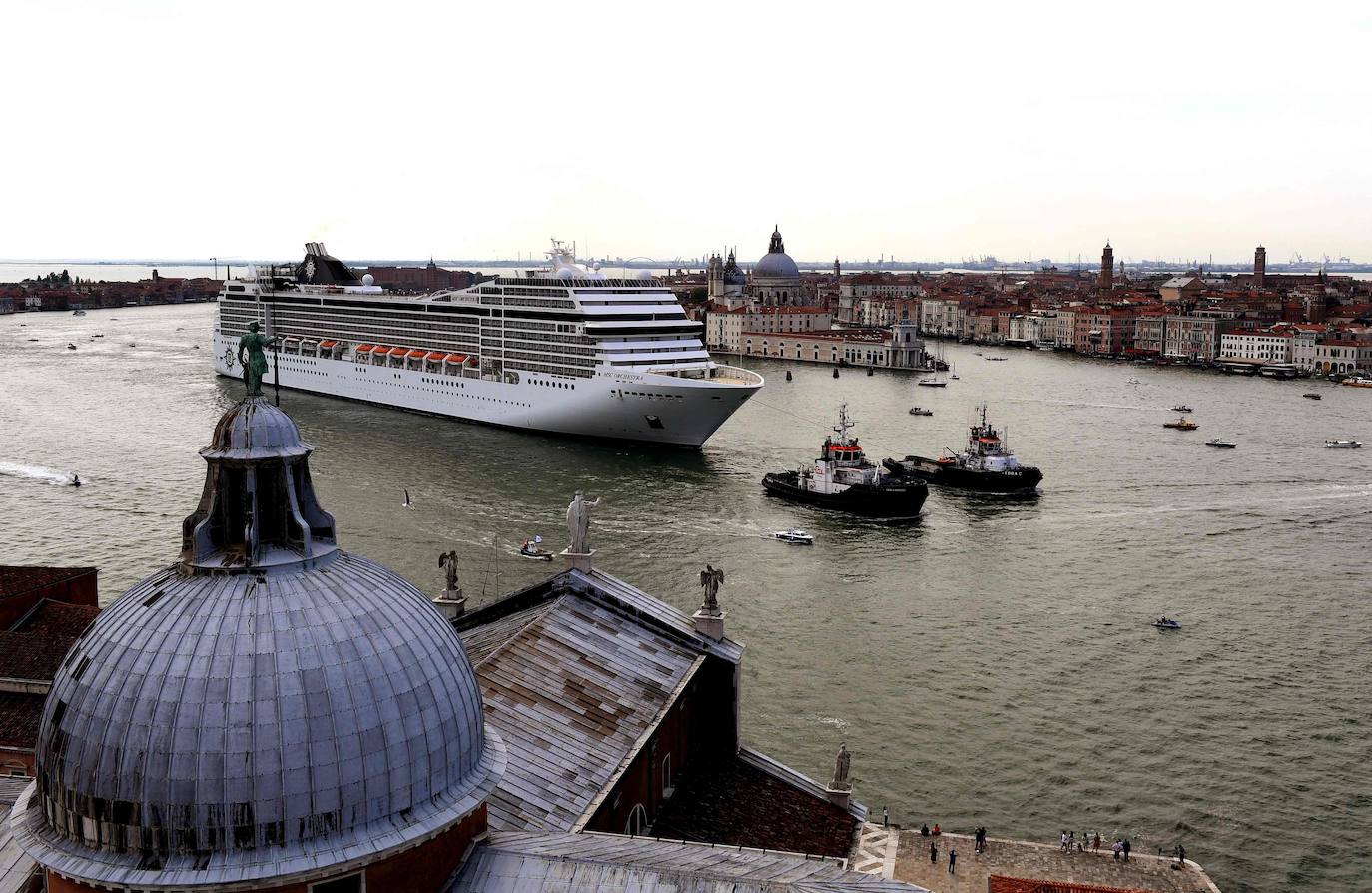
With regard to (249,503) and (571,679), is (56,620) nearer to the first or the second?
(571,679)

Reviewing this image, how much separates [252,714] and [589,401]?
42259 millimetres

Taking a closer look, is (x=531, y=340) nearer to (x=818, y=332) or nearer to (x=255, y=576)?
(x=255, y=576)

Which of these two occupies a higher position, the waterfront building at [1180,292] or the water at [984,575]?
the waterfront building at [1180,292]

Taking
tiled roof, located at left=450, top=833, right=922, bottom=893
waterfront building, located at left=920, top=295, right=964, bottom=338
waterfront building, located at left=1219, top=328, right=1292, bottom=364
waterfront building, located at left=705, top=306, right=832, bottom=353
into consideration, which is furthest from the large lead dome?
waterfront building, located at left=920, top=295, right=964, bottom=338

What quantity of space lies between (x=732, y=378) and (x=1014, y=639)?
25.2 metres

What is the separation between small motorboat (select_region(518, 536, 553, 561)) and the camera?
29359 millimetres

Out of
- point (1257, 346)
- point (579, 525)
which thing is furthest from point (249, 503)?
point (1257, 346)

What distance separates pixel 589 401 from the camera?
159 feet

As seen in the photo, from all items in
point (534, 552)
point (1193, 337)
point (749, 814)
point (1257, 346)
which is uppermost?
point (1193, 337)

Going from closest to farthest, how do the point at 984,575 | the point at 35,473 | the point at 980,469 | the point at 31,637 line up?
the point at 31,637 < the point at 984,575 < the point at 35,473 < the point at 980,469

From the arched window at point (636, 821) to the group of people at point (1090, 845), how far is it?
7.25 metres

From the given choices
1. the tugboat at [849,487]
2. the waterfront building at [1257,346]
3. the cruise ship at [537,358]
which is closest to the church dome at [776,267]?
the waterfront building at [1257,346]

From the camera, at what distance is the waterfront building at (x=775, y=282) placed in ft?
463

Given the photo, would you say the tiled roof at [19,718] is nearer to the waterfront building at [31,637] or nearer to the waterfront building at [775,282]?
the waterfront building at [31,637]
